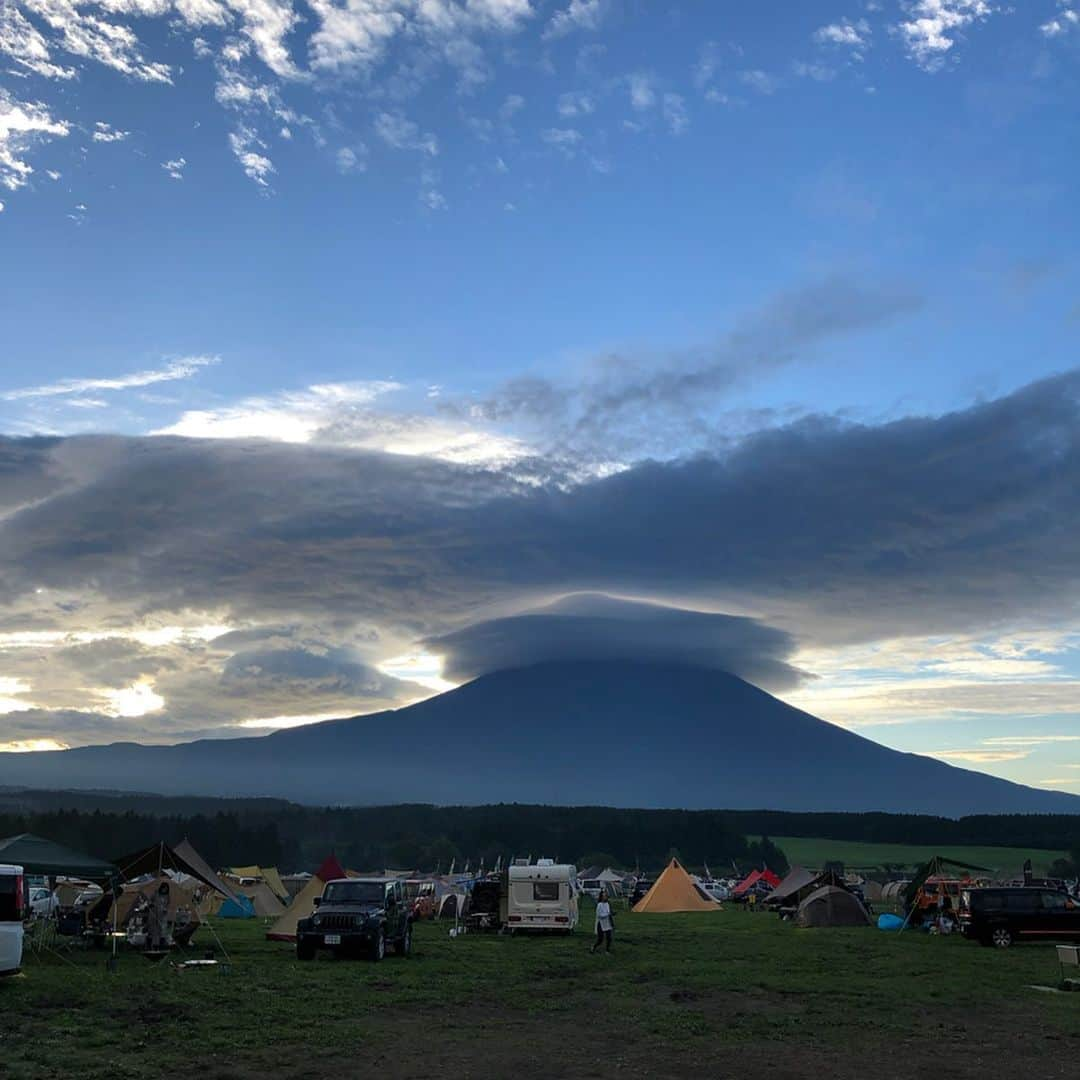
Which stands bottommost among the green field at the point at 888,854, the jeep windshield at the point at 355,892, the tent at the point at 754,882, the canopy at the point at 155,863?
the green field at the point at 888,854

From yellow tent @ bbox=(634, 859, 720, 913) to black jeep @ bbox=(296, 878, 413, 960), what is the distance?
88.5 ft

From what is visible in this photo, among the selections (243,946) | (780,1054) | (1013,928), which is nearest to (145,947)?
(243,946)

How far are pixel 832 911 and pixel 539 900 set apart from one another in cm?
1243

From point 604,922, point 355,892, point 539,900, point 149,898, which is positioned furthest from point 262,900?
point 604,922

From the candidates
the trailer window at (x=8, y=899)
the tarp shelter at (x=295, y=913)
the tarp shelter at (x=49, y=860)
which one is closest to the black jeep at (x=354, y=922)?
the tarp shelter at (x=295, y=913)

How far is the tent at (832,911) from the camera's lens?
4062 centimetres

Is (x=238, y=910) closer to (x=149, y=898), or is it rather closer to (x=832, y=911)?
(x=149, y=898)

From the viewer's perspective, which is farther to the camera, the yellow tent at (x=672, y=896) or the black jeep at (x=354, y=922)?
the yellow tent at (x=672, y=896)

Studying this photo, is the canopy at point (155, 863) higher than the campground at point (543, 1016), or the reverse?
the canopy at point (155, 863)

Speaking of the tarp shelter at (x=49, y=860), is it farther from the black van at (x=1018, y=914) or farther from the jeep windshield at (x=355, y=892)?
the black van at (x=1018, y=914)

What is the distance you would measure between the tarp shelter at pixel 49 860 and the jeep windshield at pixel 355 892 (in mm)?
4992

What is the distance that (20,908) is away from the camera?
61.8 feet

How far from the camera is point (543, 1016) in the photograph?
17.2 meters

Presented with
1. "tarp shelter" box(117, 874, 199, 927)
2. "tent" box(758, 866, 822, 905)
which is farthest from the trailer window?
"tent" box(758, 866, 822, 905)
